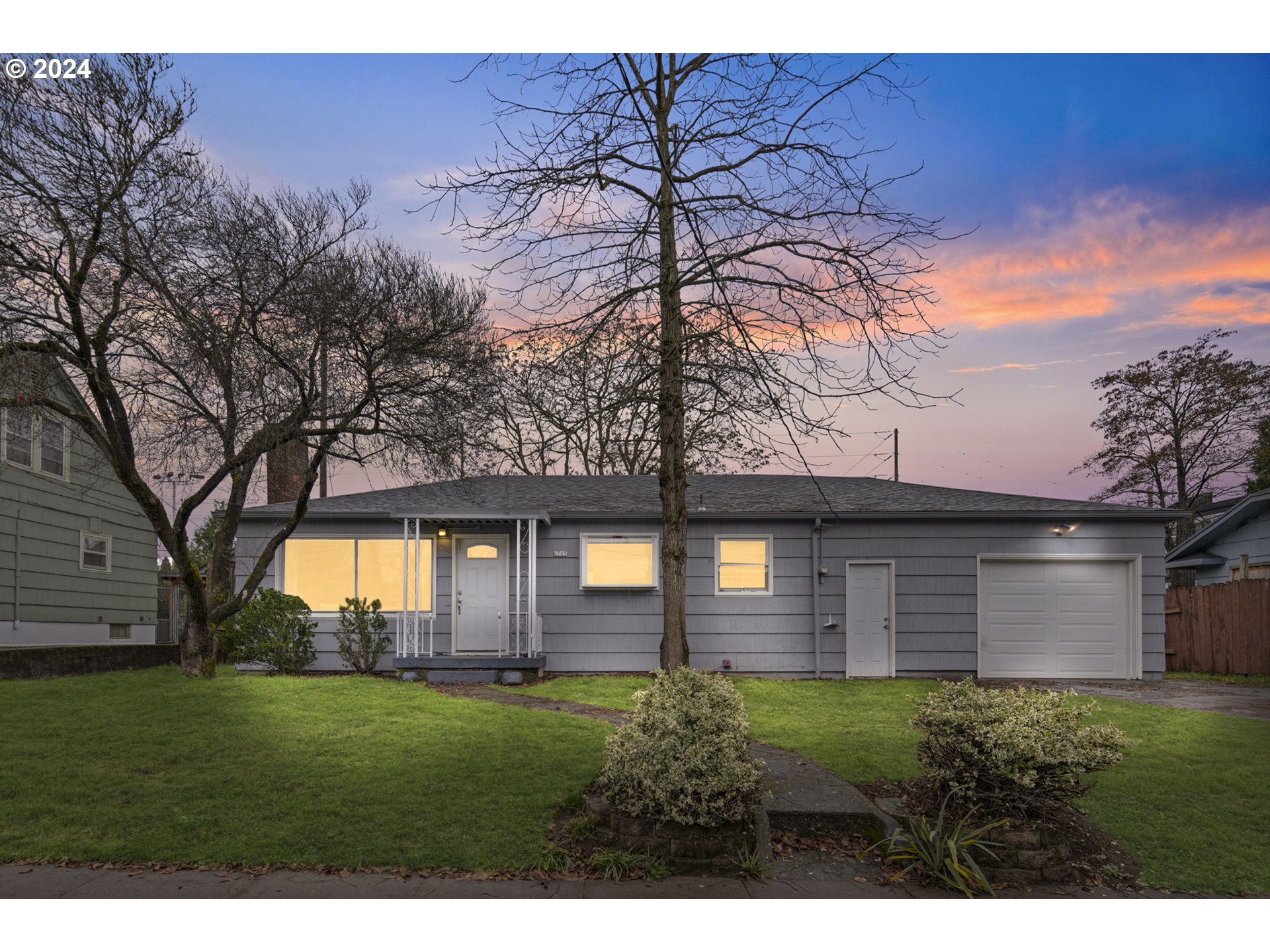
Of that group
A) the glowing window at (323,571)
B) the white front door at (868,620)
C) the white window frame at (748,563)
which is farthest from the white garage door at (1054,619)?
the glowing window at (323,571)

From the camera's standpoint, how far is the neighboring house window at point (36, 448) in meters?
10.6

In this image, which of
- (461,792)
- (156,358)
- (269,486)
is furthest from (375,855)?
(269,486)

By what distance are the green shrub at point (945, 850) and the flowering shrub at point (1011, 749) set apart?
22cm

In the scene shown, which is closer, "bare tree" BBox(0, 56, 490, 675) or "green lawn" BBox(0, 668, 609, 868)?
"green lawn" BBox(0, 668, 609, 868)

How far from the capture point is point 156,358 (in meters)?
9.03

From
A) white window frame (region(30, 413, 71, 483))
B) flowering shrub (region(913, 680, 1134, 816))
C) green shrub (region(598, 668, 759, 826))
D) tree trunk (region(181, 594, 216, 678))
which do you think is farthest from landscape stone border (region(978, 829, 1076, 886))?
white window frame (region(30, 413, 71, 483))

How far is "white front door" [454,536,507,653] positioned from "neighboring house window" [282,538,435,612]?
490 millimetres

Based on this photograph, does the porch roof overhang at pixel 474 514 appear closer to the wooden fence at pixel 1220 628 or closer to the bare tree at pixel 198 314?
the bare tree at pixel 198 314

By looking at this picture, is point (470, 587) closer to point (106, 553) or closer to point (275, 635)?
point (275, 635)

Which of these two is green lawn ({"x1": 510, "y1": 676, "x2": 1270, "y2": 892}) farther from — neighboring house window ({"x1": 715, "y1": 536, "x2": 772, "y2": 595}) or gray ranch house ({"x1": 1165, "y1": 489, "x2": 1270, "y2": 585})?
gray ranch house ({"x1": 1165, "y1": 489, "x2": 1270, "y2": 585})

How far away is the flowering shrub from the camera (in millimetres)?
4488

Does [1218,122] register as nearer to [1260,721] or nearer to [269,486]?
[1260,721]

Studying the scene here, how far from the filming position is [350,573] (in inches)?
519

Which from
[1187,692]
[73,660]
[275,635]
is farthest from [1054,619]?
[73,660]
